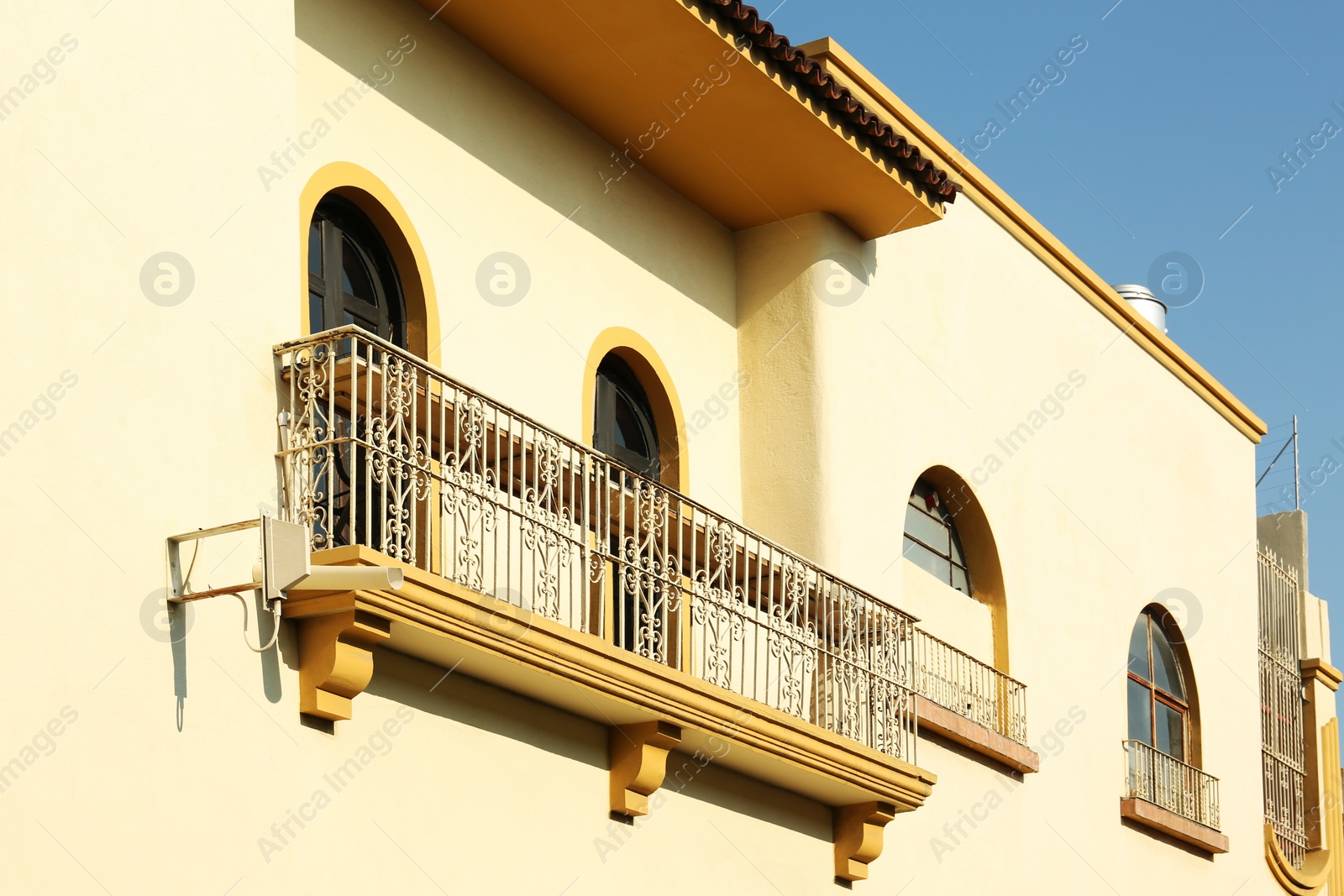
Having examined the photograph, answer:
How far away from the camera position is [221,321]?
7.73m

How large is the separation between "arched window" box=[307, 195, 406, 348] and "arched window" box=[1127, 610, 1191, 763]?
8.73 m

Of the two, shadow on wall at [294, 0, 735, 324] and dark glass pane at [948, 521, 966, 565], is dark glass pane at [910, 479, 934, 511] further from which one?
shadow on wall at [294, 0, 735, 324]

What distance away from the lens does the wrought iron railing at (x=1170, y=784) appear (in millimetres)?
15547

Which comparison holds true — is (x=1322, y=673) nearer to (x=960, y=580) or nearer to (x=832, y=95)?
(x=960, y=580)

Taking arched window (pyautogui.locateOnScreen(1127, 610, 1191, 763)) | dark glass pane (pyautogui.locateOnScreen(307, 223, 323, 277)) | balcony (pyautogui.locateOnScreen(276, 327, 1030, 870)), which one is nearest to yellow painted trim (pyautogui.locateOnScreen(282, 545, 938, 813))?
balcony (pyautogui.locateOnScreen(276, 327, 1030, 870))

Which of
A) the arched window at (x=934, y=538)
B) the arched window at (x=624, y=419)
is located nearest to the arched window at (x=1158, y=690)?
the arched window at (x=934, y=538)

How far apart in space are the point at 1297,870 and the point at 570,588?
12989mm

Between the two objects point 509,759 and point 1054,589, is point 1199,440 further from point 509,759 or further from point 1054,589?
point 509,759

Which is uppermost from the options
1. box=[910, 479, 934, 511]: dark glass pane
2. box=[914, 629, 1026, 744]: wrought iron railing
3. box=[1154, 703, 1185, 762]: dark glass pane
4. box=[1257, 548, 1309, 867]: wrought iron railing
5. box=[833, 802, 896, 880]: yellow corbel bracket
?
box=[1257, 548, 1309, 867]: wrought iron railing

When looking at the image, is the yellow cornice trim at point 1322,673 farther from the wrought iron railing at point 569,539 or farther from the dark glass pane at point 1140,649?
the wrought iron railing at point 569,539

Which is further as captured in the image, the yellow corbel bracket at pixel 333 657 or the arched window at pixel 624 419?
the arched window at pixel 624 419

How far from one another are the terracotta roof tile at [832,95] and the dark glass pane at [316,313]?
111 inches

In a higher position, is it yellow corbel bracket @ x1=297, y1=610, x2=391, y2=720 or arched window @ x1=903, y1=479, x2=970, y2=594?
arched window @ x1=903, y1=479, x2=970, y2=594

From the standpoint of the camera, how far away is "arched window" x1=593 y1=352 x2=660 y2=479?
37.5ft
